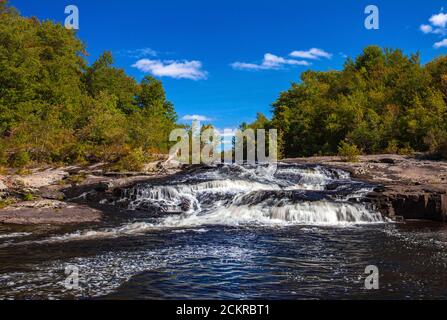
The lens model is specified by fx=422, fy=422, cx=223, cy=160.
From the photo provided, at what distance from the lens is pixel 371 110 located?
133 ft

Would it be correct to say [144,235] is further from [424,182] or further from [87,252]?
[424,182]

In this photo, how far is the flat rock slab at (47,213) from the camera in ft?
50.4

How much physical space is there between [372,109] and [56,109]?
3067cm

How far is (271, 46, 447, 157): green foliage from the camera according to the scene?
3581cm

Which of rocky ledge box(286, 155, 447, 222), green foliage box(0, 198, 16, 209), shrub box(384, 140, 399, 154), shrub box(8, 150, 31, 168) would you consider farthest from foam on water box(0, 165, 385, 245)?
shrub box(384, 140, 399, 154)

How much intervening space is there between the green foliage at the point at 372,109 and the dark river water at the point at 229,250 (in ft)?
60.6

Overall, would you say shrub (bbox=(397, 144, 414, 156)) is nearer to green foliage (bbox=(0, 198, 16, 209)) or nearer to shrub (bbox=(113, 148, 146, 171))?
shrub (bbox=(113, 148, 146, 171))

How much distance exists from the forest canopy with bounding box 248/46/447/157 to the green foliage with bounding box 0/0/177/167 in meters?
16.1

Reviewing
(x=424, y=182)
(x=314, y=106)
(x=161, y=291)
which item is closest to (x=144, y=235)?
(x=161, y=291)

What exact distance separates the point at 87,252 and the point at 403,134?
32.6 m

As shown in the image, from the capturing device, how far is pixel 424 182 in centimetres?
1962

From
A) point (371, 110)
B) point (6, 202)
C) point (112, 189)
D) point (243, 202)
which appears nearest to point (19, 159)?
point (112, 189)

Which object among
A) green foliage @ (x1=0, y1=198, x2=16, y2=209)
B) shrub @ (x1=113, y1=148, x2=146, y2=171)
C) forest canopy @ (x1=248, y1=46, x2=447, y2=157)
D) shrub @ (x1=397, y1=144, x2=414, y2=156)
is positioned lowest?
green foliage @ (x1=0, y1=198, x2=16, y2=209)
